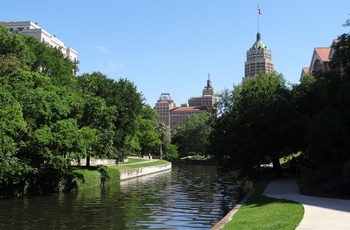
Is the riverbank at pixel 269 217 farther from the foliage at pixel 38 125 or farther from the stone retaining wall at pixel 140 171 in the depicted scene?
the stone retaining wall at pixel 140 171

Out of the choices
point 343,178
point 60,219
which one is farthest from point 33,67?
point 343,178

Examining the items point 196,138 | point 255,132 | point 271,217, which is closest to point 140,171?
point 255,132

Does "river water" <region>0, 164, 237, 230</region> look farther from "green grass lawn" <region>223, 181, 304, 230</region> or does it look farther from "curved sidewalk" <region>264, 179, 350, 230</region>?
"curved sidewalk" <region>264, 179, 350, 230</region>

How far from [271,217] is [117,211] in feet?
37.0

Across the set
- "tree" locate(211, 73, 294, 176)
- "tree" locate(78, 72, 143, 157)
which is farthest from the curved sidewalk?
"tree" locate(78, 72, 143, 157)

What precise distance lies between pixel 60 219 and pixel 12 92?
11868 millimetres

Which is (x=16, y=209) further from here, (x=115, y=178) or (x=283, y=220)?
(x=115, y=178)

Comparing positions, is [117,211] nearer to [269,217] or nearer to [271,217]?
[269,217]

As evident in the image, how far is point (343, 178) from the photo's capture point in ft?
73.6

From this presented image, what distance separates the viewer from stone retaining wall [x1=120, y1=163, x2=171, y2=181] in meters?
49.2

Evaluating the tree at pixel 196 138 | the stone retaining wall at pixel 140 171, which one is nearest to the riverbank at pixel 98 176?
the stone retaining wall at pixel 140 171

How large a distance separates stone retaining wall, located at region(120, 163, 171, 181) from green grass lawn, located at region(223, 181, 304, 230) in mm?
31374

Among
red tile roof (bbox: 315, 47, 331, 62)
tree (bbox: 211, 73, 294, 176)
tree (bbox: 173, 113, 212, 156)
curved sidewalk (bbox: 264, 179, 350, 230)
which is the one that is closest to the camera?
curved sidewalk (bbox: 264, 179, 350, 230)

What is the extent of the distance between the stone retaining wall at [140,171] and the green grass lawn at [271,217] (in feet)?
103
